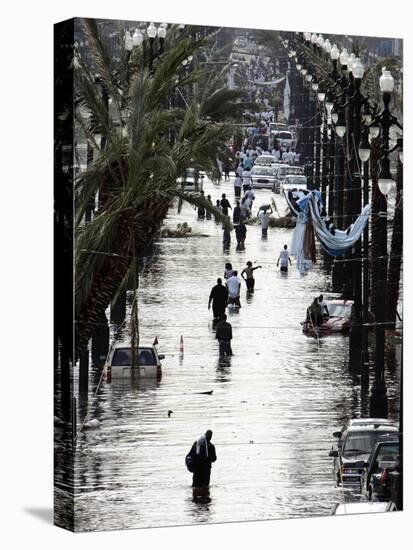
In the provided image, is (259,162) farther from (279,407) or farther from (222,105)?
(279,407)

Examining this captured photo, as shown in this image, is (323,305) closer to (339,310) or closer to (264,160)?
(339,310)

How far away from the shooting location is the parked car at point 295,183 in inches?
881

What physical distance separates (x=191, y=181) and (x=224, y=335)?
5.67ft

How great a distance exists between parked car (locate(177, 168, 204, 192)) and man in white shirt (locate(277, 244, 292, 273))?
123 centimetres

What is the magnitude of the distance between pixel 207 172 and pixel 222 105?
77 cm

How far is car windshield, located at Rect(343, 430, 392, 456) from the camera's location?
73.3 ft

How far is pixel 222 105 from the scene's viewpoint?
72.1 ft

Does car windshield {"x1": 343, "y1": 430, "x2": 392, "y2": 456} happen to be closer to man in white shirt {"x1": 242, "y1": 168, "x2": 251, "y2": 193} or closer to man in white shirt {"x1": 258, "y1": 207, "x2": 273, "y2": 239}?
man in white shirt {"x1": 258, "y1": 207, "x2": 273, "y2": 239}

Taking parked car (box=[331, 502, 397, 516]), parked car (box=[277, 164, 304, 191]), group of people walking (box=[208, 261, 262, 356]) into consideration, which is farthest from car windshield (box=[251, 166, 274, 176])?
parked car (box=[331, 502, 397, 516])

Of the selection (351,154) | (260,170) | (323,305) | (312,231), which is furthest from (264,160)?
(323,305)

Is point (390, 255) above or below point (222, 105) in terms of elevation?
below

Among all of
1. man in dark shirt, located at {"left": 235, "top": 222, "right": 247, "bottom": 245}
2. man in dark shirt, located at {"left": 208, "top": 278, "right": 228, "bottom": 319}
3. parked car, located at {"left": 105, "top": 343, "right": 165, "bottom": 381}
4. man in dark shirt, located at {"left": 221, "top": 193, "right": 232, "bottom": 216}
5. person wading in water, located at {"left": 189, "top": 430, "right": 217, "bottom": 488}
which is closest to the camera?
parked car, located at {"left": 105, "top": 343, "right": 165, "bottom": 381}

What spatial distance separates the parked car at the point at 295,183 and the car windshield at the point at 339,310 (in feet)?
4.47

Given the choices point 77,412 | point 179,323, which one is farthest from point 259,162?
point 77,412
